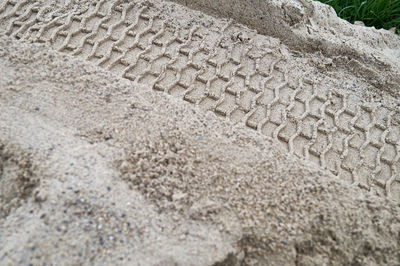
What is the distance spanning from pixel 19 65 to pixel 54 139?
0.54 m

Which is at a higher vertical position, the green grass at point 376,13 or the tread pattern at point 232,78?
the green grass at point 376,13

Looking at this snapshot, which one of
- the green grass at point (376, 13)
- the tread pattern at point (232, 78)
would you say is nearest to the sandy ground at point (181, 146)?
the tread pattern at point (232, 78)

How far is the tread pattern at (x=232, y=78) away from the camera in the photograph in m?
1.84

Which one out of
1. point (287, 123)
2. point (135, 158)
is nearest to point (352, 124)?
point (287, 123)

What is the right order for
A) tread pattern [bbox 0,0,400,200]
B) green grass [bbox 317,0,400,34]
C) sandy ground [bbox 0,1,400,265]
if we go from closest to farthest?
sandy ground [bbox 0,1,400,265] < tread pattern [bbox 0,0,400,200] < green grass [bbox 317,0,400,34]

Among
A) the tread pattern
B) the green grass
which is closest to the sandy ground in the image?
the tread pattern

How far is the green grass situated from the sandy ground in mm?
1202

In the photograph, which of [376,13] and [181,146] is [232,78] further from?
[376,13]

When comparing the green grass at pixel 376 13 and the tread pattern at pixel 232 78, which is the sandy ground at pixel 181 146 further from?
the green grass at pixel 376 13

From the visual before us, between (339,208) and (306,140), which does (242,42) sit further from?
(339,208)

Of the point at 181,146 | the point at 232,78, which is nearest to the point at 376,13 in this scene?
the point at 232,78

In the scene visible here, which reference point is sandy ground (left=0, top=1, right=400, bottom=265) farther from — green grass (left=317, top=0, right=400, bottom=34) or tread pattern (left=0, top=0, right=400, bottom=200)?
green grass (left=317, top=0, right=400, bottom=34)

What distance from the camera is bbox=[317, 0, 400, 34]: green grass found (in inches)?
127

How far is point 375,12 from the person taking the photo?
326cm
